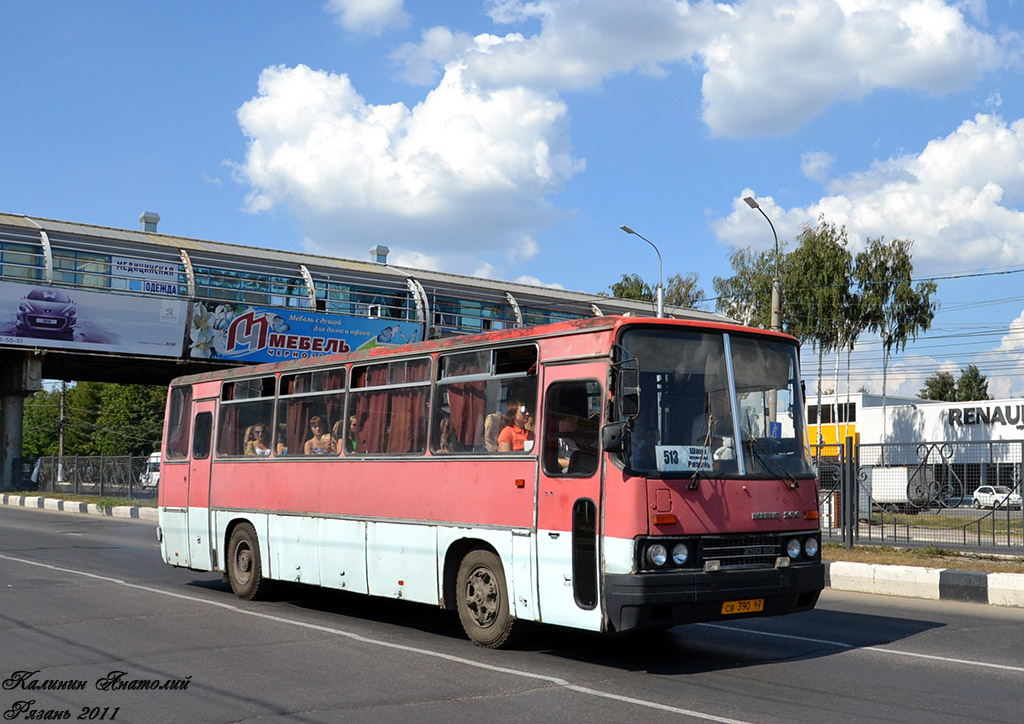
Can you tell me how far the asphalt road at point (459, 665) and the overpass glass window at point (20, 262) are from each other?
25.5 metres

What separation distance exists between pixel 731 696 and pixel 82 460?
3919 cm

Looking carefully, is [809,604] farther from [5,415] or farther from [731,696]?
[5,415]

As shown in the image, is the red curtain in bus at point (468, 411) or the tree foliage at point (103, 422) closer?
the red curtain in bus at point (468, 411)

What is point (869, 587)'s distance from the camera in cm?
1500

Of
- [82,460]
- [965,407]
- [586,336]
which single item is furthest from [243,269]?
[965,407]

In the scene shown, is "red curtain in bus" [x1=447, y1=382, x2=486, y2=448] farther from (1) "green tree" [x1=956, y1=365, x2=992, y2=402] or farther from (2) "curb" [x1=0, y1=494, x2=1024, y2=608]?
(1) "green tree" [x1=956, y1=365, x2=992, y2=402]

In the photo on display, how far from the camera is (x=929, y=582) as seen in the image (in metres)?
14.3

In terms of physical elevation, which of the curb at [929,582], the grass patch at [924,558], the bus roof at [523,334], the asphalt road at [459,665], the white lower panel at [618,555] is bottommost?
the asphalt road at [459,665]

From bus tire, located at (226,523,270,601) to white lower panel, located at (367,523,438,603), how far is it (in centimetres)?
265

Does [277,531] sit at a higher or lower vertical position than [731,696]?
higher

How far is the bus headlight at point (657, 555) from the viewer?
27.0 feet

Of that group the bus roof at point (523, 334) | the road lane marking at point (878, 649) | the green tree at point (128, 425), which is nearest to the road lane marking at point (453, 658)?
the bus roof at point (523, 334)

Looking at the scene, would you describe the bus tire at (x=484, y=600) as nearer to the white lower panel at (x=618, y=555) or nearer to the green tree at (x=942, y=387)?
the white lower panel at (x=618, y=555)

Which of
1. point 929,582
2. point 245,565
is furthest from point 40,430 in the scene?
point 929,582
